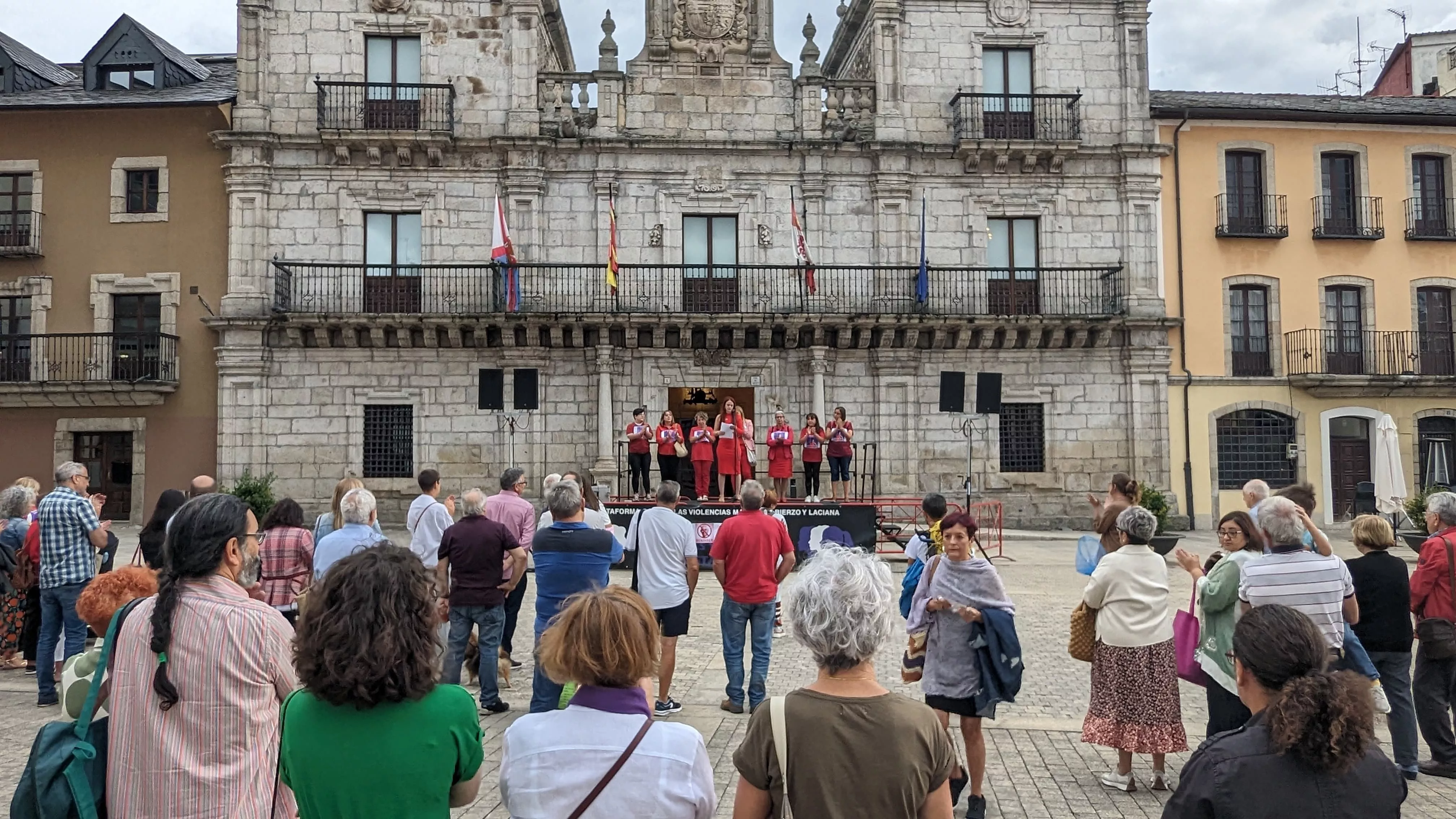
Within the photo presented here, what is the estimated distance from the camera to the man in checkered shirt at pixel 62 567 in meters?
8.42

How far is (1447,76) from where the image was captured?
31.4 meters

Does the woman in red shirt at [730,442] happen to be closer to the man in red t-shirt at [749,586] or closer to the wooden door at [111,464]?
the man in red t-shirt at [749,586]

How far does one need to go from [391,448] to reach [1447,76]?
34.0m

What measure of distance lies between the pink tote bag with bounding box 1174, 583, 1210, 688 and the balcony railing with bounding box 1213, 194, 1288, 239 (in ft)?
71.8

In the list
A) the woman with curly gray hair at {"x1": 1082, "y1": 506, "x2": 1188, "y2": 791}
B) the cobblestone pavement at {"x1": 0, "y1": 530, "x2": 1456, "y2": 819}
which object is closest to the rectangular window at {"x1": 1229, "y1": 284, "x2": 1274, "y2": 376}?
the cobblestone pavement at {"x1": 0, "y1": 530, "x2": 1456, "y2": 819}

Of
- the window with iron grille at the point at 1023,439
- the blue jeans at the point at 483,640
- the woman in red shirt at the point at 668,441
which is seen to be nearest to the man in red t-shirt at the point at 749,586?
the blue jeans at the point at 483,640

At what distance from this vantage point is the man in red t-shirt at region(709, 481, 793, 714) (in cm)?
816

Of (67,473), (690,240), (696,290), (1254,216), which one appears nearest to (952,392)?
(696,290)

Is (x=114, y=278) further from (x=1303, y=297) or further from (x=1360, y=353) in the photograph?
(x=1360, y=353)

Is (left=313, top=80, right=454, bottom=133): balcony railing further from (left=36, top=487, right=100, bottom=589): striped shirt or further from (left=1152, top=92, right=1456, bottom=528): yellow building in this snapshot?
(left=1152, top=92, right=1456, bottom=528): yellow building

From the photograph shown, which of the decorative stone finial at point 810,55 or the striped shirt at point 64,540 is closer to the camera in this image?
the striped shirt at point 64,540

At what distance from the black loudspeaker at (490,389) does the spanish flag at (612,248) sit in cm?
335

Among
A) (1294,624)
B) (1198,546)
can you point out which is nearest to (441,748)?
(1294,624)

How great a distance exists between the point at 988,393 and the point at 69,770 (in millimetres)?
19804
